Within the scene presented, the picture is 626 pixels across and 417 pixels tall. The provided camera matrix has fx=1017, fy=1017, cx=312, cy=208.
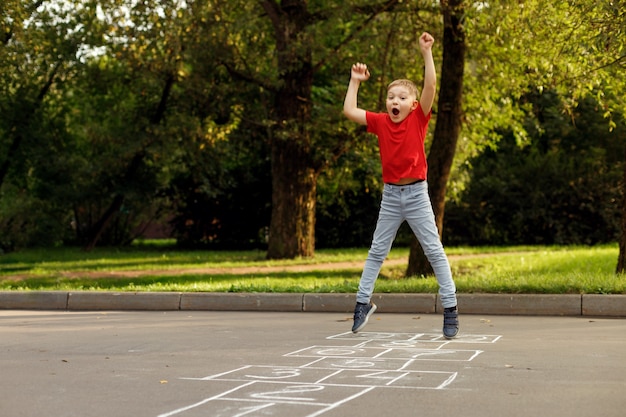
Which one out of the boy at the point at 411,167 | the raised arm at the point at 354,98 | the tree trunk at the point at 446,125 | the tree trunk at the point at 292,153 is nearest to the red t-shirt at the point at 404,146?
the boy at the point at 411,167

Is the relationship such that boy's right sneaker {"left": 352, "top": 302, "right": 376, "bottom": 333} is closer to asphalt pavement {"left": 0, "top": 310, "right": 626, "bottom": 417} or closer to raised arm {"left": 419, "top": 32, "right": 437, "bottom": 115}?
asphalt pavement {"left": 0, "top": 310, "right": 626, "bottom": 417}

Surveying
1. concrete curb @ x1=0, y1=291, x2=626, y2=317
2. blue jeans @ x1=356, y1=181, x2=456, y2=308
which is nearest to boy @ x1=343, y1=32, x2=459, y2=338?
blue jeans @ x1=356, y1=181, x2=456, y2=308

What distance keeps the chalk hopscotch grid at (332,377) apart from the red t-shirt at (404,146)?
1387 mm

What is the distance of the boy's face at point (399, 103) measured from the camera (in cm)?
826

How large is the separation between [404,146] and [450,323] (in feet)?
4.96

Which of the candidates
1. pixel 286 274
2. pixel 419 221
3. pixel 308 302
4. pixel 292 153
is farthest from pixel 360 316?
pixel 292 153

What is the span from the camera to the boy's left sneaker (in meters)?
8.37

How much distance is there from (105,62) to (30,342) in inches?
762

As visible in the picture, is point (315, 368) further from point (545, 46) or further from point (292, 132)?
point (292, 132)

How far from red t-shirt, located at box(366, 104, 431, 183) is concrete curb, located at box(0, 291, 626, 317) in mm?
3046

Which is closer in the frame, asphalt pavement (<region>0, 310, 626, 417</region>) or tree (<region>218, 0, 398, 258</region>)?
asphalt pavement (<region>0, 310, 626, 417</region>)

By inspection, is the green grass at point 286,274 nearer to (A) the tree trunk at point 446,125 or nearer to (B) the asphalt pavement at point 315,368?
(A) the tree trunk at point 446,125

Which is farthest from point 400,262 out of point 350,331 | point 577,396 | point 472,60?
point 577,396

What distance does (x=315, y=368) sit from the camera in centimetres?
686
